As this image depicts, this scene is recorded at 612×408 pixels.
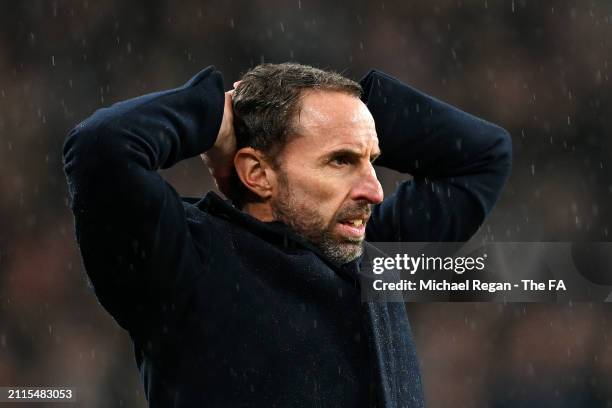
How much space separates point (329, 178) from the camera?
194 cm

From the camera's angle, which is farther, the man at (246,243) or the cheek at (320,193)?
the cheek at (320,193)

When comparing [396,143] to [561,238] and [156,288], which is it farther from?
[561,238]

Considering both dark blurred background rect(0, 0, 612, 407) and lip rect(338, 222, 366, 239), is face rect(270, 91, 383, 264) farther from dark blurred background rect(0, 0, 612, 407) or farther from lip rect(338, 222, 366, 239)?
dark blurred background rect(0, 0, 612, 407)

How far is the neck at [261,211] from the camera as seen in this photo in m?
2.01

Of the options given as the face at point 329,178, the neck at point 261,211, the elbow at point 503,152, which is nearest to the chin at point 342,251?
the face at point 329,178

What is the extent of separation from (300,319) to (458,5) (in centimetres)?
427

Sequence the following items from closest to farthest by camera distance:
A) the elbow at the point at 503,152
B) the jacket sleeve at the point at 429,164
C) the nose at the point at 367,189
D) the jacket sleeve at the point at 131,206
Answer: the jacket sleeve at the point at 131,206, the nose at the point at 367,189, the jacket sleeve at the point at 429,164, the elbow at the point at 503,152

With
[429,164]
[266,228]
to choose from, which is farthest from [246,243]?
[429,164]

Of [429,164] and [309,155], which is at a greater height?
[309,155]

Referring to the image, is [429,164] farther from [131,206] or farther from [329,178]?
[131,206]

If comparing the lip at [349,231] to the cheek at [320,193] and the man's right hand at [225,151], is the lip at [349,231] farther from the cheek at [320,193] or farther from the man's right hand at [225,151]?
the man's right hand at [225,151]

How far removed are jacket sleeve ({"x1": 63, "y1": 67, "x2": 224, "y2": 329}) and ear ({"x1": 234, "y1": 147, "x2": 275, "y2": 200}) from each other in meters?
0.18

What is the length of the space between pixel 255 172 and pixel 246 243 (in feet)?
0.54

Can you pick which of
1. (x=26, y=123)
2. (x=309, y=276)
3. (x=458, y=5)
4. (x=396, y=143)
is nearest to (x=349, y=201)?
(x=309, y=276)
